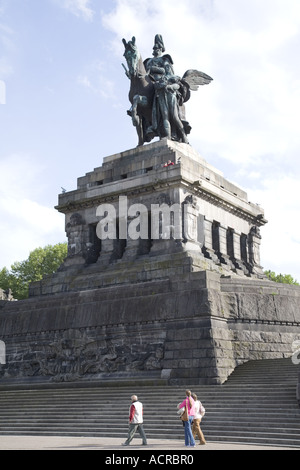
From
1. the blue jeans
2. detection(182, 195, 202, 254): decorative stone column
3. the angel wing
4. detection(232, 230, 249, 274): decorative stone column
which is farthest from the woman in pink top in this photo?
the angel wing

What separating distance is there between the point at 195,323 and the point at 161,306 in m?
1.57

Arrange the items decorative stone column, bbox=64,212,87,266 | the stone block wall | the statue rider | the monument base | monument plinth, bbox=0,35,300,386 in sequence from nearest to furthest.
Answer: the stone block wall → the monument base → monument plinth, bbox=0,35,300,386 → decorative stone column, bbox=64,212,87,266 → the statue rider

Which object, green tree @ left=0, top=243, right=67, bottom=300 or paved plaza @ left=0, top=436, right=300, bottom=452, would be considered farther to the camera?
green tree @ left=0, top=243, right=67, bottom=300

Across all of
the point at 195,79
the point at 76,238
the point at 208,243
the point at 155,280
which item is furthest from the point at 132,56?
the point at 155,280

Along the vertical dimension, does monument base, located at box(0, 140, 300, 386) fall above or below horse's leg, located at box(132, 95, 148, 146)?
below

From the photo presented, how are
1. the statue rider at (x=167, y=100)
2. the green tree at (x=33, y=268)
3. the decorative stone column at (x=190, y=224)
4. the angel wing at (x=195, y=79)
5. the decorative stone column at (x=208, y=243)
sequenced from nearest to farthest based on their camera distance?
1. the decorative stone column at (x=190, y=224)
2. the decorative stone column at (x=208, y=243)
3. the statue rider at (x=167, y=100)
4. the angel wing at (x=195, y=79)
5. the green tree at (x=33, y=268)

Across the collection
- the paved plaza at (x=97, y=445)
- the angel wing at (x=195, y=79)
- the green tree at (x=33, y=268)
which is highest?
the angel wing at (x=195, y=79)

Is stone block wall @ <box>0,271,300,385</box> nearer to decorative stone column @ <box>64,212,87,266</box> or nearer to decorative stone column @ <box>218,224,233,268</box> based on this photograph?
decorative stone column @ <box>64,212,87,266</box>

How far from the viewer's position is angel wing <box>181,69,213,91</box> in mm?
33188

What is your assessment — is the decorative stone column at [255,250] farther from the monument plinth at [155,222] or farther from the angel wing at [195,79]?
the angel wing at [195,79]

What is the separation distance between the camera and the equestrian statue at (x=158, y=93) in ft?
102

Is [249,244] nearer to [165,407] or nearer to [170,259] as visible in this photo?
[170,259]

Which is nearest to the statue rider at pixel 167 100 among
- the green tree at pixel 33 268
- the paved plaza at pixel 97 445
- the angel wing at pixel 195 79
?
the angel wing at pixel 195 79
